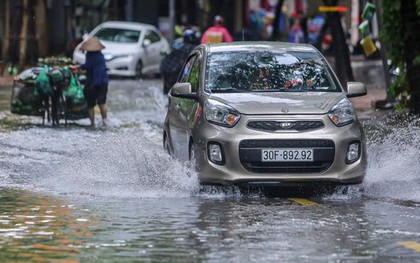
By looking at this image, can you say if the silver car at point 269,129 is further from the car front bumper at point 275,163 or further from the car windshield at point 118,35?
the car windshield at point 118,35

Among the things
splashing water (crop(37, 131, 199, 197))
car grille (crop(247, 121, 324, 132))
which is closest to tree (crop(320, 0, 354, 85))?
splashing water (crop(37, 131, 199, 197))

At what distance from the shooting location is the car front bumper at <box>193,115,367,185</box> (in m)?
13.6

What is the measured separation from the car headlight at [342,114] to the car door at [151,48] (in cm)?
2880

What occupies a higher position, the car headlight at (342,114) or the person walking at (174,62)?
the car headlight at (342,114)

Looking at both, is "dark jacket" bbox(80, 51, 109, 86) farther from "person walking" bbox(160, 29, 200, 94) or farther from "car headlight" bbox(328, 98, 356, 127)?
"car headlight" bbox(328, 98, 356, 127)

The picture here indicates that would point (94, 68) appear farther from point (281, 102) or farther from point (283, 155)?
point (283, 155)

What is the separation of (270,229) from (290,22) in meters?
64.1

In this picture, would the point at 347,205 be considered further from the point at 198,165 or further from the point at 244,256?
the point at 244,256

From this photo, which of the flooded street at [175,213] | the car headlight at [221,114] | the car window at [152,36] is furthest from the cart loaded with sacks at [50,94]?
the car window at [152,36]

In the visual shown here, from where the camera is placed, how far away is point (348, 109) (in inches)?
553

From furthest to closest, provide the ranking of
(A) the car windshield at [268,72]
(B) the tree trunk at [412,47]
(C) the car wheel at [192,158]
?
1. (B) the tree trunk at [412,47]
2. (A) the car windshield at [268,72]
3. (C) the car wheel at [192,158]

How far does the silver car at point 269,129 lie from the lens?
13.6 meters

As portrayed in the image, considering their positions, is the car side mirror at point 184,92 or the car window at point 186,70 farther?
the car window at point 186,70

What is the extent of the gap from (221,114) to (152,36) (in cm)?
3061
